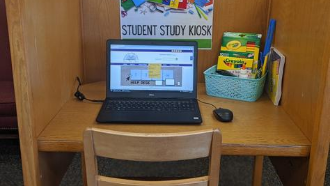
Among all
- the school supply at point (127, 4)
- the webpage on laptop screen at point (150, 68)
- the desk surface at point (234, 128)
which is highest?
the school supply at point (127, 4)

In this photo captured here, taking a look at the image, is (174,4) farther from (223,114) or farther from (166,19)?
(223,114)

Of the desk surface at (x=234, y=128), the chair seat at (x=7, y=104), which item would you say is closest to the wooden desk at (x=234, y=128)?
the desk surface at (x=234, y=128)

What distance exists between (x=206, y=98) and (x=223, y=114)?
25cm

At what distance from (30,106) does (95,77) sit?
743 mm

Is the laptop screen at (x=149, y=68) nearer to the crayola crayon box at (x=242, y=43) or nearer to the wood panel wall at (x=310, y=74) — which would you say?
the crayola crayon box at (x=242, y=43)

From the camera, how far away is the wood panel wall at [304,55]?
1.09 metres

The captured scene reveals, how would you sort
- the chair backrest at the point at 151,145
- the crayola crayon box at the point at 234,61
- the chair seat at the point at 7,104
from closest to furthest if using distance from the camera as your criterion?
the chair backrest at the point at 151,145, the crayola crayon box at the point at 234,61, the chair seat at the point at 7,104

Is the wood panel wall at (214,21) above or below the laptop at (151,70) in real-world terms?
above

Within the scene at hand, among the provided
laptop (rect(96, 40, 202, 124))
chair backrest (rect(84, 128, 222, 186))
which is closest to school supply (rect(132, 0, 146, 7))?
laptop (rect(96, 40, 202, 124))

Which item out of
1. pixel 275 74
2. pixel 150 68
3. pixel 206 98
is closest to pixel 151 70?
pixel 150 68

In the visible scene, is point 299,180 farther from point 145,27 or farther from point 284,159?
point 145,27

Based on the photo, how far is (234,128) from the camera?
1310mm

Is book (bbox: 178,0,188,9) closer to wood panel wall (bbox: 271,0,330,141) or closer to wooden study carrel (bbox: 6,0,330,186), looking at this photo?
wooden study carrel (bbox: 6,0,330,186)

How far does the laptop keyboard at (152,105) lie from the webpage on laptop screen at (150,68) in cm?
7
